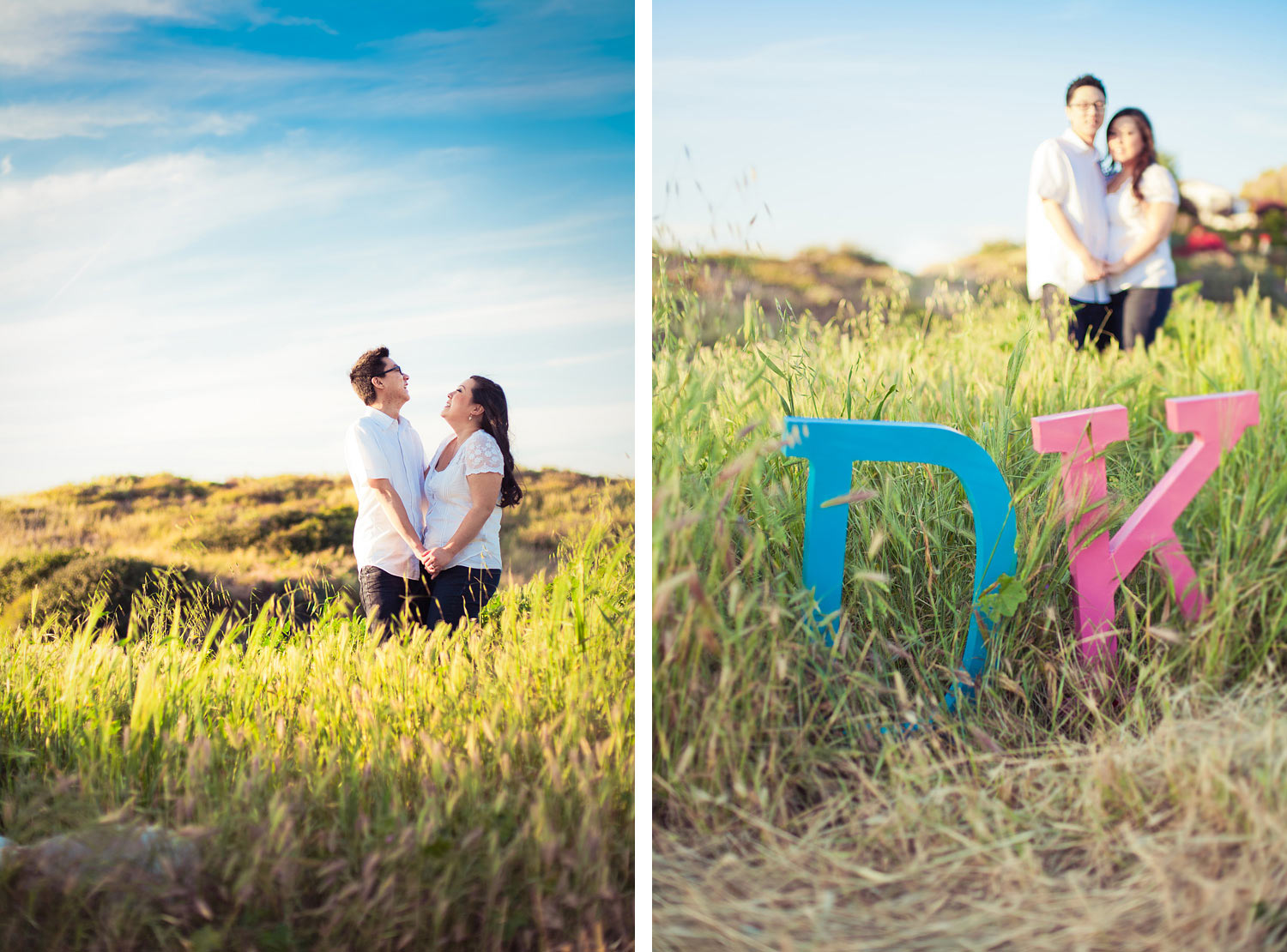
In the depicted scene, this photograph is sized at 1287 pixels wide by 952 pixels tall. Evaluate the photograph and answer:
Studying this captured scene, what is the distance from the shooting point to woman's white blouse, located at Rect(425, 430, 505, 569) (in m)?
1.98

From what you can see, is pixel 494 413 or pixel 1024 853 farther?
pixel 494 413

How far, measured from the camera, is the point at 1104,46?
5.71 ft

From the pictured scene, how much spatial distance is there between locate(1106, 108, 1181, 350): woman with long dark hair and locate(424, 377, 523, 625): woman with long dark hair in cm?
163

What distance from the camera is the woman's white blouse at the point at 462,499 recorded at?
1983 mm

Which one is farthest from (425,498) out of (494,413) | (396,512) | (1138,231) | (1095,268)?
(1138,231)

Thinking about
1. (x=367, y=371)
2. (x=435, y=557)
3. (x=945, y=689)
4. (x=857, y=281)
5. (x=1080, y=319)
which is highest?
(x=857, y=281)

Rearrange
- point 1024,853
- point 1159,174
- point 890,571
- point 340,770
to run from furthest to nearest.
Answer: point 1159,174 < point 890,571 < point 340,770 < point 1024,853

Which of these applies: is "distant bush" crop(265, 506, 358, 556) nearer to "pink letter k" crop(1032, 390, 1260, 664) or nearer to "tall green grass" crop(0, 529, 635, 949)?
"tall green grass" crop(0, 529, 635, 949)

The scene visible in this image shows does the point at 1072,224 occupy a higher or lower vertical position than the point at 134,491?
higher

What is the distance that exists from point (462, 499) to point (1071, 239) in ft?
5.65

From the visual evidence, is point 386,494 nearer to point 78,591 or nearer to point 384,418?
point 384,418

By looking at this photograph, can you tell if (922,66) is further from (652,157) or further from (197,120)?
(197,120)

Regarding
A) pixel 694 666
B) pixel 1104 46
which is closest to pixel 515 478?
pixel 694 666

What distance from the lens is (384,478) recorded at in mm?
1948
